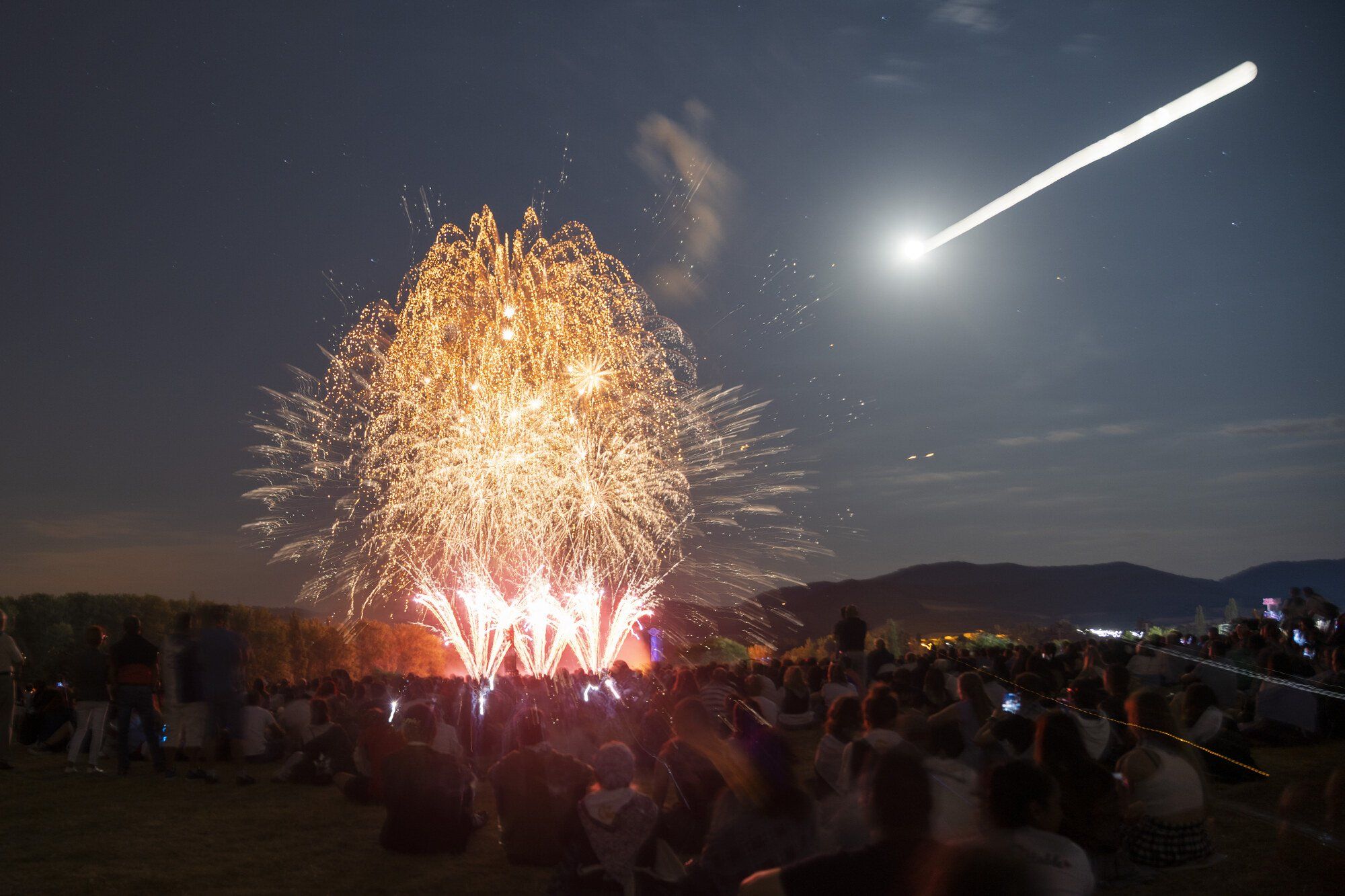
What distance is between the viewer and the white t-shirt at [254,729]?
521 inches

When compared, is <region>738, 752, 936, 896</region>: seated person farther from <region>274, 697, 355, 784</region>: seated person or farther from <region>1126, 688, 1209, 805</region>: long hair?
<region>274, 697, 355, 784</region>: seated person

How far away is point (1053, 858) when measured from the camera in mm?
4082

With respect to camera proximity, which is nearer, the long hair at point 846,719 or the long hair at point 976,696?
the long hair at point 846,719

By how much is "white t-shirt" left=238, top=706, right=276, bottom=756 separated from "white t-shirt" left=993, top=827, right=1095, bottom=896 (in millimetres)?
11715

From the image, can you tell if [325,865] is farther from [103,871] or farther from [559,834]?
[559,834]

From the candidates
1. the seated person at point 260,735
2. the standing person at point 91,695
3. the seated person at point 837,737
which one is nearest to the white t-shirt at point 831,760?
the seated person at point 837,737

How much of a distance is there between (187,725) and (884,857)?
11355 mm

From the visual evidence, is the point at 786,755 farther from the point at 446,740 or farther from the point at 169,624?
the point at 169,624

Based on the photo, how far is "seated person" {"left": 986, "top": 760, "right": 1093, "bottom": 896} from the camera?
4.07 metres

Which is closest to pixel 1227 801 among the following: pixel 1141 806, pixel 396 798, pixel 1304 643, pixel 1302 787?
pixel 1141 806

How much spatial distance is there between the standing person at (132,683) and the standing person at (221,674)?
54 centimetres

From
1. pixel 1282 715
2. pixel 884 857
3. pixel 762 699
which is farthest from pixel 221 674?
pixel 1282 715

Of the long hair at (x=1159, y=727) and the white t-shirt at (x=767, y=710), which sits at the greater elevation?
the long hair at (x=1159, y=727)

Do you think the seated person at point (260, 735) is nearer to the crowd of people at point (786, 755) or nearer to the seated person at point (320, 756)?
the crowd of people at point (786, 755)
